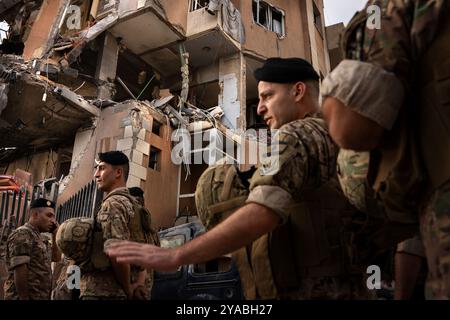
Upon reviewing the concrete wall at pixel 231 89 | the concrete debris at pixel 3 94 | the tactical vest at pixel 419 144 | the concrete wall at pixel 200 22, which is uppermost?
the concrete wall at pixel 200 22

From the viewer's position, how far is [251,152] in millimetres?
12883

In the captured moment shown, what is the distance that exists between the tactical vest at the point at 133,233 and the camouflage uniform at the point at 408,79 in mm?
2214

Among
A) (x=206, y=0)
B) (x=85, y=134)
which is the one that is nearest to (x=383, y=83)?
(x=85, y=134)

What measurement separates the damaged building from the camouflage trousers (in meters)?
7.78

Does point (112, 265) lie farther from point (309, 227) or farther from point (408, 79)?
point (408, 79)

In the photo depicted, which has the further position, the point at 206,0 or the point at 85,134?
the point at 206,0

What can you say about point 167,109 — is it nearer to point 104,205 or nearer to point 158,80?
point 158,80

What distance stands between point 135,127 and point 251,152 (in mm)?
4009

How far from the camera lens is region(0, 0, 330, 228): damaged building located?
10.7 meters

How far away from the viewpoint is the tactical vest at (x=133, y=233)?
2.74 meters

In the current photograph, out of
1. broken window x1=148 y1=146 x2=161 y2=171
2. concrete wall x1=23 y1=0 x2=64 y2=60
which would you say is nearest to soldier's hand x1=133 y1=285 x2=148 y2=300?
broken window x1=148 y1=146 x2=161 y2=171

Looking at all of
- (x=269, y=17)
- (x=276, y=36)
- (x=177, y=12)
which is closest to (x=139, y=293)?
(x=177, y=12)

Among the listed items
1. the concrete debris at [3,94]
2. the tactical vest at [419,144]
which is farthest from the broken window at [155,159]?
the tactical vest at [419,144]

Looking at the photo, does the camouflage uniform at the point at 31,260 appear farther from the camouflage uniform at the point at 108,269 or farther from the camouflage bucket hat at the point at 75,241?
the camouflage uniform at the point at 108,269
